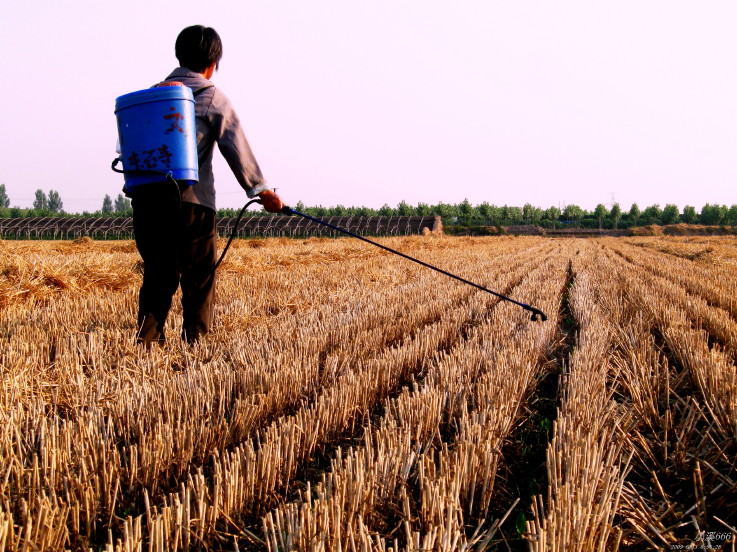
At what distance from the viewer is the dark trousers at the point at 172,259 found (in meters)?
3.16

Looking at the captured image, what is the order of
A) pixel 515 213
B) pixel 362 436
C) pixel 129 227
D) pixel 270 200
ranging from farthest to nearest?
pixel 515 213 → pixel 129 227 → pixel 270 200 → pixel 362 436

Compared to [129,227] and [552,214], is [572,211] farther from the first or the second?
[129,227]

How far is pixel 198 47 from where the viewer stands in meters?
3.31

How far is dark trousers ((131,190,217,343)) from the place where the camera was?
316cm

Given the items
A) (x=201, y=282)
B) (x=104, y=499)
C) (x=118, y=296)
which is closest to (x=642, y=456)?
(x=104, y=499)

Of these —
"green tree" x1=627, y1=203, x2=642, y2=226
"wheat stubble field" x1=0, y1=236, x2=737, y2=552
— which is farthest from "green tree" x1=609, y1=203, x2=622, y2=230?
"wheat stubble field" x1=0, y1=236, x2=737, y2=552

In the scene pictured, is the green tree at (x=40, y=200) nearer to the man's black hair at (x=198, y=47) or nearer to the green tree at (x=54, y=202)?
the green tree at (x=54, y=202)

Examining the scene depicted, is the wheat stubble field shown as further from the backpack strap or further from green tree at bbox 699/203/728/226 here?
green tree at bbox 699/203/728/226

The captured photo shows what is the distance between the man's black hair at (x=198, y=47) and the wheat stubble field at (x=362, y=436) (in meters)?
2.01

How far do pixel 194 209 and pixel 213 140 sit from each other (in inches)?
21.0

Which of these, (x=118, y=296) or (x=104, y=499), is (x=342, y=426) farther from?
(x=118, y=296)

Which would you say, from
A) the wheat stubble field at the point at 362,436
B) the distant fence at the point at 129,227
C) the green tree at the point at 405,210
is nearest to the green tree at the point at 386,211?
the green tree at the point at 405,210

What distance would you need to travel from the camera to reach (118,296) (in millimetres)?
5266

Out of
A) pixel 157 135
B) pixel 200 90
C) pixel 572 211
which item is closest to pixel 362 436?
pixel 157 135
